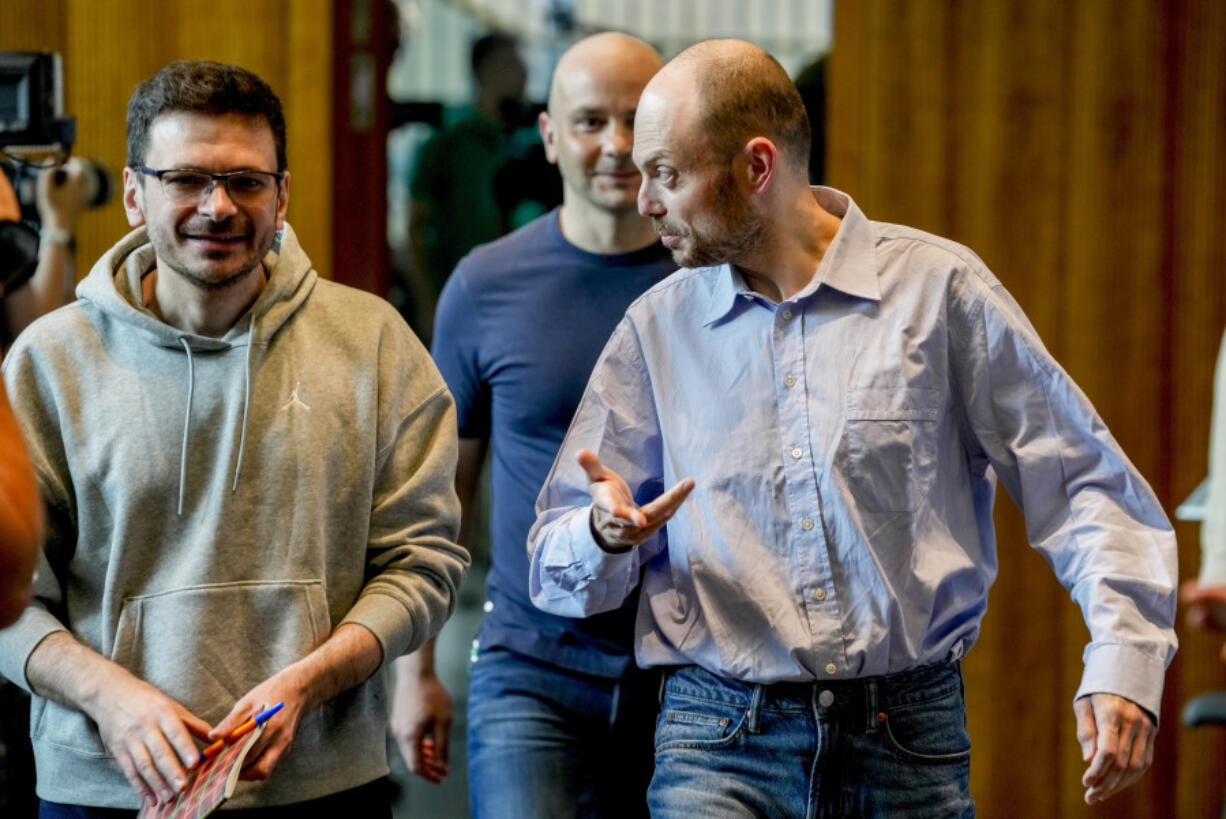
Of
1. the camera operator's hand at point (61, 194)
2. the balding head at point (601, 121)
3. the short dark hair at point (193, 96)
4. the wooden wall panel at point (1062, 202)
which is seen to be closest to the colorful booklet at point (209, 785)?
the short dark hair at point (193, 96)

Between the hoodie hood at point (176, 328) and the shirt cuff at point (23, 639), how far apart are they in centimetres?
22

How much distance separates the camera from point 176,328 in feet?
6.47

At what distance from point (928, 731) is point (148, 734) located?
3.29 ft

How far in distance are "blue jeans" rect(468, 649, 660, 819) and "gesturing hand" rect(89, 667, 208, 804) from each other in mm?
702

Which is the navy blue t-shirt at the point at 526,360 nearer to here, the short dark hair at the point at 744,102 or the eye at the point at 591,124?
the eye at the point at 591,124

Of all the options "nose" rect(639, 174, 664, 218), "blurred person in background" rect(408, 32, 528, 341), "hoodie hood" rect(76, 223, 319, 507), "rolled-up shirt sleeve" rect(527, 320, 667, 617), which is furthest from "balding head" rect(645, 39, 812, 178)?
"blurred person in background" rect(408, 32, 528, 341)

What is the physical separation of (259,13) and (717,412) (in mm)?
2301

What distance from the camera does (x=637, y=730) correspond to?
239 centimetres

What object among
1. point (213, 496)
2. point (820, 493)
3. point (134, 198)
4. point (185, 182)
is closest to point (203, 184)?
point (185, 182)

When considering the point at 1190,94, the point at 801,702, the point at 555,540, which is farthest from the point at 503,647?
the point at 1190,94

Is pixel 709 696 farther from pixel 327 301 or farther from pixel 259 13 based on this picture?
pixel 259 13

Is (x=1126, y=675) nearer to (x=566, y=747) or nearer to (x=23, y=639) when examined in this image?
(x=566, y=747)

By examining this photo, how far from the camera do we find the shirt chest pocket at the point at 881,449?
1926 mm

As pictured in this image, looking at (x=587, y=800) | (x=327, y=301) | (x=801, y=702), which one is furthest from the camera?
(x=587, y=800)
